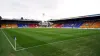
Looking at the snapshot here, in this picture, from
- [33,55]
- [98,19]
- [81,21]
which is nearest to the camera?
[33,55]

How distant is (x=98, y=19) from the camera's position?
173 ft

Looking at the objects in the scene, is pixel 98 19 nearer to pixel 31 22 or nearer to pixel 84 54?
pixel 84 54

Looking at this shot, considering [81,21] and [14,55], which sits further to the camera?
[81,21]

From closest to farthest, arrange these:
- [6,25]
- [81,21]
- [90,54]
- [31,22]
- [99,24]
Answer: [90,54], [99,24], [81,21], [6,25], [31,22]

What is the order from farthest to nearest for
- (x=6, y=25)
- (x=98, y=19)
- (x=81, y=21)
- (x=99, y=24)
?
(x=6, y=25) < (x=81, y=21) < (x=98, y=19) < (x=99, y=24)

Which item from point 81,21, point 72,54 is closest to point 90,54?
point 72,54

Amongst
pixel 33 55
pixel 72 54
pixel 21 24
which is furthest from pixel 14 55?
pixel 21 24

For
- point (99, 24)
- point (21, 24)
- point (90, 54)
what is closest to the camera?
point (90, 54)

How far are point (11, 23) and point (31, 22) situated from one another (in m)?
20.0

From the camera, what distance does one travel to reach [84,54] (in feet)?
25.2

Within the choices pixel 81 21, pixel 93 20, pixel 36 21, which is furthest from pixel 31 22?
pixel 93 20

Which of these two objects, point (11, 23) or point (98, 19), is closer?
point (98, 19)

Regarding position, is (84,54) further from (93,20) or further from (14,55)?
(93,20)

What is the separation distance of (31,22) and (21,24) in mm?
11775
